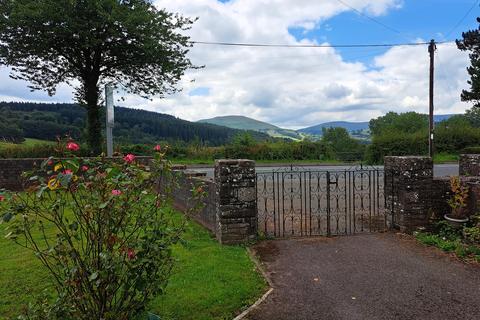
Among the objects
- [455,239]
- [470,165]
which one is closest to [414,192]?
[455,239]

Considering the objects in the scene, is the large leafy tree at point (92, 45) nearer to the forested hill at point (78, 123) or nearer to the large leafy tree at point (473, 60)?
the forested hill at point (78, 123)

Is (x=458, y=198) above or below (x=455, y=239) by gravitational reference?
above

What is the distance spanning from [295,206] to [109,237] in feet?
26.1

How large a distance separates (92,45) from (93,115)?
4.08 m

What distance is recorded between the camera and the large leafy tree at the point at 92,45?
56.4 ft

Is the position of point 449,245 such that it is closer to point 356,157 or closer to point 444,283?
point 444,283

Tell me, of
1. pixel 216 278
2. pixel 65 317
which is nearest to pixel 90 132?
pixel 216 278

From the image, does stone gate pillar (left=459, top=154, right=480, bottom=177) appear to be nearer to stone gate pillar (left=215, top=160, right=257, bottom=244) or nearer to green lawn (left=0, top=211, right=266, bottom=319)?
stone gate pillar (left=215, top=160, right=257, bottom=244)

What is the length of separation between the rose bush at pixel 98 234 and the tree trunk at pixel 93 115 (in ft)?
59.3

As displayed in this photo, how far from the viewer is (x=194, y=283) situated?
466 cm

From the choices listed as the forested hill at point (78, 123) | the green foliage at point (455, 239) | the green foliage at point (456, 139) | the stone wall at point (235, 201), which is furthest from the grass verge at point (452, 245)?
the green foliage at point (456, 139)

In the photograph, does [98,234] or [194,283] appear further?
[194,283]

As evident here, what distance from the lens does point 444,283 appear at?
15.5ft

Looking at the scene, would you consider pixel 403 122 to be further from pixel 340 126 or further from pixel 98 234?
pixel 98 234
